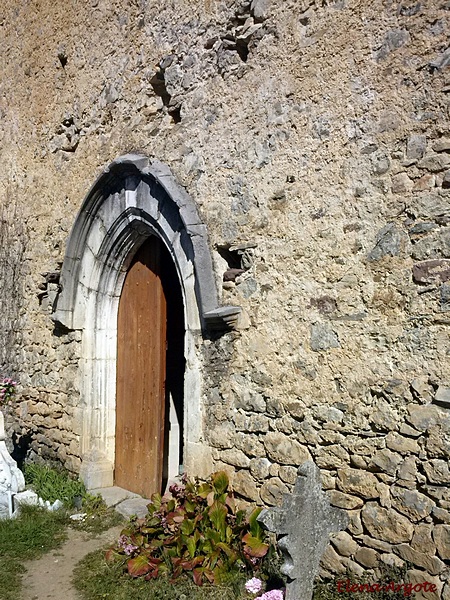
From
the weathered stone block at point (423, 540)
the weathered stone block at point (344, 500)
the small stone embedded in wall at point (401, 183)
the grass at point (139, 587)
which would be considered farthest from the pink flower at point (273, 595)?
the small stone embedded in wall at point (401, 183)

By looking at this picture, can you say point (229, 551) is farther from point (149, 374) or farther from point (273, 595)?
point (149, 374)

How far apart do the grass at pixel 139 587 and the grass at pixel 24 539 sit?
1.40ft

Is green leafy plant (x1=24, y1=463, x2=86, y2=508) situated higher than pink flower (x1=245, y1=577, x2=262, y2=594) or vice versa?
green leafy plant (x1=24, y1=463, x2=86, y2=508)

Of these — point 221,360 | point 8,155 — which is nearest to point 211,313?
point 221,360

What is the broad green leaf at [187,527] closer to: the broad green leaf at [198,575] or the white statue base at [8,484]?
the broad green leaf at [198,575]

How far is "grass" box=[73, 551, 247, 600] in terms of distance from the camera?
11.9 feet

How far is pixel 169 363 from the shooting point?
19.7 ft

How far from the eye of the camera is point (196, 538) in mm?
3936

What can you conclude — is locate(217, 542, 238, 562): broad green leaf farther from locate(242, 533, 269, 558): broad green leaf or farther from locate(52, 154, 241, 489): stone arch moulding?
locate(52, 154, 241, 489): stone arch moulding

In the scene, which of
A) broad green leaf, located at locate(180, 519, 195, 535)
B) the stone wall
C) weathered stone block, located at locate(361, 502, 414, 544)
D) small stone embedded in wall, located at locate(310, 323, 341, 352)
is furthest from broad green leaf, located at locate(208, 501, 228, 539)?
small stone embedded in wall, located at locate(310, 323, 341, 352)

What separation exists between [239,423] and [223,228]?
1.35m

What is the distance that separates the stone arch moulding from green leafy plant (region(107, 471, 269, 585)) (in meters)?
0.49

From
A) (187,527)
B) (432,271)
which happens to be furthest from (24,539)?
(432,271)

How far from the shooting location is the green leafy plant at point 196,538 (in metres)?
3.79
